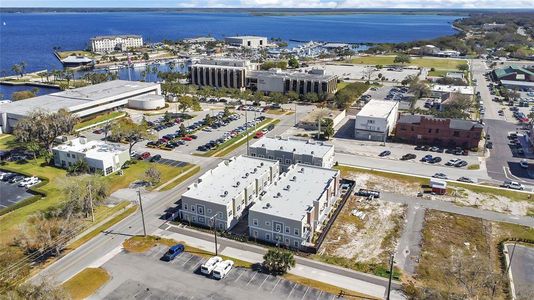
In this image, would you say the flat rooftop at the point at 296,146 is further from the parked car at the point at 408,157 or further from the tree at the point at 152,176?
the tree at the point at 152,176

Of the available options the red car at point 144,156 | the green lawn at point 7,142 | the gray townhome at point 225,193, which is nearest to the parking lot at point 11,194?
the red car at point 144,156

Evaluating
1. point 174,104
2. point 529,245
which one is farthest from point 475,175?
point 174,104

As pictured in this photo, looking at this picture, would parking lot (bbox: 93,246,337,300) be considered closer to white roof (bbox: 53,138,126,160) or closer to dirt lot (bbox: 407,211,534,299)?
dirt lot (bbox: 407,211,534,299)

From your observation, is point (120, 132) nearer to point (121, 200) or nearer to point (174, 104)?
point (121, 200)

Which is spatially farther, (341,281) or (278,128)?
(278,128)

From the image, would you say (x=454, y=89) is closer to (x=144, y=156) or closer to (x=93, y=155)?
(x=144, y=156)

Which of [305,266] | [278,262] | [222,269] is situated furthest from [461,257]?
[222,269]
